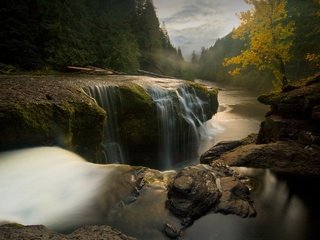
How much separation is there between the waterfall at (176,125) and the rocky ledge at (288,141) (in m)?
3.47

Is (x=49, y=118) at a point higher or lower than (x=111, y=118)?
higher

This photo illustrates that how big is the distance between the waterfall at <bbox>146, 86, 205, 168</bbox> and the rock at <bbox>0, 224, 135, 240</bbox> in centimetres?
1067

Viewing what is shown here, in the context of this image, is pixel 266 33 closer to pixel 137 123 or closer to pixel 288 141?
pixel 288 141

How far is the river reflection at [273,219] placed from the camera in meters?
5.59

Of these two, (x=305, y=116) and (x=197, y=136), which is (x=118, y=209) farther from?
(x=197, y=136)

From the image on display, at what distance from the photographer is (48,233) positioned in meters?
4.29

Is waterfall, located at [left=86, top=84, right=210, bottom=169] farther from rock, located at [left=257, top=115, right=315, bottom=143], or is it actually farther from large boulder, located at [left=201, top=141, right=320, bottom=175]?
large boulder, located at [left=201, top=141, right=320, bottom=175]

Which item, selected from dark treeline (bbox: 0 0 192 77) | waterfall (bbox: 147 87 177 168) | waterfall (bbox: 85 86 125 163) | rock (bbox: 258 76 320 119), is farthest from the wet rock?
dark treeline (bbox: 0 0 192 77)

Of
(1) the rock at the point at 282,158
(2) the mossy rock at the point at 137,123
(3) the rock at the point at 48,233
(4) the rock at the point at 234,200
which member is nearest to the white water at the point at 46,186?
(3) the rock at the point at 48,233

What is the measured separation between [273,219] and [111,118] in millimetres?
8577

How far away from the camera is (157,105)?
15.2m

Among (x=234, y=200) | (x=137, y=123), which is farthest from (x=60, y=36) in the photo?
(x=234, y=200)

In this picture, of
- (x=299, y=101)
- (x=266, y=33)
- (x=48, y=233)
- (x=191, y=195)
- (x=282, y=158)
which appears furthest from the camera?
(x=266, y=33)

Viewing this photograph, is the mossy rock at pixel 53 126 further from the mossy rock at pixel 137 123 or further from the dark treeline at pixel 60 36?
the dark treeline at pixel 60 36
